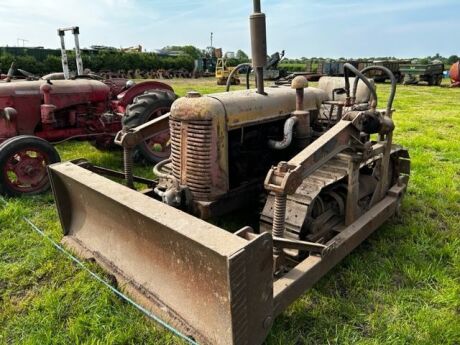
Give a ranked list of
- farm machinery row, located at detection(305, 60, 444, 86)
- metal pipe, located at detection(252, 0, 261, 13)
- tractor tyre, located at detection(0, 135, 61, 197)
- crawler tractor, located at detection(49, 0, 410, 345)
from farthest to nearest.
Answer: farm machinery row, located at detection(305, 60, 444, 86)
tractor tyre, located at detection(0, 135, 61, 197)
metal pipe, located at detection(252, 0, 261, 13)
crawler tractor, located at detection(49, 0, 410, 345)

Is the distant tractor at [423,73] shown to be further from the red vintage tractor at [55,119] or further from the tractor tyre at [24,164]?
the tractor tyre at [24,164]

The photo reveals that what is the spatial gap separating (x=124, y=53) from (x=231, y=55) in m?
12.0

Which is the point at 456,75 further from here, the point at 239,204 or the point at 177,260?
the point at 177,260

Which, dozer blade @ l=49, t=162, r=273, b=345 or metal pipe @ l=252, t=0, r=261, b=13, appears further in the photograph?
metal pipe @ l=252, t=0, r=261, b=13

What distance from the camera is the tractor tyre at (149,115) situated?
4754 millimetres

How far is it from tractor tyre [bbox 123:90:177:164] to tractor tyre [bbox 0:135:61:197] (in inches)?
37.4

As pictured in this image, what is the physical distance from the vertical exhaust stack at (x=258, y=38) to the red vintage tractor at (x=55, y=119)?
2.06 meters

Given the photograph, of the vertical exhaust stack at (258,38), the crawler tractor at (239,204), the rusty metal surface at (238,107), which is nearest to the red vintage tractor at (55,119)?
the crawler tractor at (239,204)

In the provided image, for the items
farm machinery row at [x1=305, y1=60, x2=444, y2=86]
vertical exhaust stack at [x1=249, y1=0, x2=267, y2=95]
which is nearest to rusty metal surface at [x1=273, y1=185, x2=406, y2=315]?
vertical exhaust stack at [x1=249, y1=0, x2=267, y2=95]

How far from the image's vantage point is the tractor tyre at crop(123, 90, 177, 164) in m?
4.75

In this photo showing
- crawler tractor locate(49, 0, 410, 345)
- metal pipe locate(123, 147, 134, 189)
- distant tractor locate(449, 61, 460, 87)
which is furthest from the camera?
distant tractor locate(449, 61, 460, 87)

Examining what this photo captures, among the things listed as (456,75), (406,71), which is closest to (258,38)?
(456,75)

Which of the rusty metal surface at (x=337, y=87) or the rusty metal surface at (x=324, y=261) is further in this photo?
the rusty metal surface at (x=337, y=87)

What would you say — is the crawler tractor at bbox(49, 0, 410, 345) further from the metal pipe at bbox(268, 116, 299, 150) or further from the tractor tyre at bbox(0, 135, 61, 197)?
the tractor tyre at bbox(0, 135, 61, 197)
